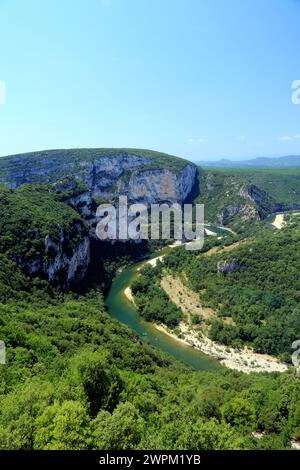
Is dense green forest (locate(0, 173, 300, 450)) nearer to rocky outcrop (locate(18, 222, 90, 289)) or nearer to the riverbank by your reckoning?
rocky outcrop (locate(18, 222, 90, 289))

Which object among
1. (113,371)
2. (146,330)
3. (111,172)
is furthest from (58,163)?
(113,371)

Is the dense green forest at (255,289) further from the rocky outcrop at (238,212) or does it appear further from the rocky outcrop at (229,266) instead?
the rocky outcrop at (238,212)

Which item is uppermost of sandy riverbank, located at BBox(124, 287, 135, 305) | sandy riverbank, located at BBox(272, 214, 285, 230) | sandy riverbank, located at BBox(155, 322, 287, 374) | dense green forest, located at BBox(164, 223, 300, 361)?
sandy riverbank, located at BBox(272, 214, 285, 230)

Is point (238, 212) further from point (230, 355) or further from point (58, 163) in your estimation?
point (230, 355)

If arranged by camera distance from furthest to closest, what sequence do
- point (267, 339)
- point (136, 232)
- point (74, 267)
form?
point (136, 232) < point (74, 267) < point (267, 339)

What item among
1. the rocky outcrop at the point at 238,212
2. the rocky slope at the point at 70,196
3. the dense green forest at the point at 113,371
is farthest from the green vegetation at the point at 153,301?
the rocky outcrop at the point at 238,212

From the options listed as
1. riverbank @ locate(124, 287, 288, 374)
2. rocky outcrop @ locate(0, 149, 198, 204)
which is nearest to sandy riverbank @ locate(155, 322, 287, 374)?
riverbank @ locate(124, 287, 288, 374)
